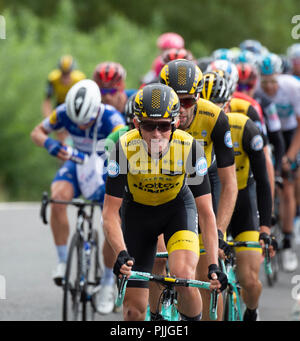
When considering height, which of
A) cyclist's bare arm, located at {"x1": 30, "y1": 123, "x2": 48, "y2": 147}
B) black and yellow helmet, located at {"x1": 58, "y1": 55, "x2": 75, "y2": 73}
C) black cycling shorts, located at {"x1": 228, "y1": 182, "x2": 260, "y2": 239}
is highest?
black and yellow helmet, located at {"x1": 58, "y1": 55, "x2": 75, "y2": 73}

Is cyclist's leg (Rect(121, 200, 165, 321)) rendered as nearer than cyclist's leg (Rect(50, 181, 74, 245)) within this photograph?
Yes

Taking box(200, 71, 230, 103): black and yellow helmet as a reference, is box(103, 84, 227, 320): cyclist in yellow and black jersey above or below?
below

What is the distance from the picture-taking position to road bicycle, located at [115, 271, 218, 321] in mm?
5570

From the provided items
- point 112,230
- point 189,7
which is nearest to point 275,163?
point 112,230

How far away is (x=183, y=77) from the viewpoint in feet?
21.8

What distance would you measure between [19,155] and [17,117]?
2.52 feet

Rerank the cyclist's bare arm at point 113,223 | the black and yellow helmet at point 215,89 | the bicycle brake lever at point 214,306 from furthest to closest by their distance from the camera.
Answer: the black and yellow helmet at point 215,89 < the cyclist's bare arm at point 113,223 < the bicycle brake lever at point 214,306

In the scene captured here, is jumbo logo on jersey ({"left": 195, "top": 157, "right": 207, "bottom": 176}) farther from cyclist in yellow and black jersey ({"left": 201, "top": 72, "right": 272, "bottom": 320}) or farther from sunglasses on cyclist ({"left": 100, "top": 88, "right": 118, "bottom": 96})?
sunglasses on cyclist ({"left": 100, "top": 88, "right": 118, "bottom": 96})

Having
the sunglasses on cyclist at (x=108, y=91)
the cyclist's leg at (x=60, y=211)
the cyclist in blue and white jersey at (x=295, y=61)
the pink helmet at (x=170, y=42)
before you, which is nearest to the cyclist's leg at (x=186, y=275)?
the cyclist's leg at (x=60, y=211)

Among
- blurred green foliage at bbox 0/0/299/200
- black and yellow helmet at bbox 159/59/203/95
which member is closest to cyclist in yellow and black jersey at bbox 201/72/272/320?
black and yellow helmet at bbox 159/59/203/95

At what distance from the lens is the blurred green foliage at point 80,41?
19.2 metres

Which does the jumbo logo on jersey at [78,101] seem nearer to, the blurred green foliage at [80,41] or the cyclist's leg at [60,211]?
the cyclist's leg at [60,211]

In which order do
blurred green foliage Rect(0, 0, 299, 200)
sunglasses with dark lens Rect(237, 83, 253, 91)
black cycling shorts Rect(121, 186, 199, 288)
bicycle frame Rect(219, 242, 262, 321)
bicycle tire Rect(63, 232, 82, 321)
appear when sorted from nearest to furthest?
black cycling shorts Rect(121, 186, 199, 288)
bicycle frame Rect(219, 242, 262, 321)
bicycle tire Rect(63, 232, 82, 321)
sunglasses with dark lens Rect(237, 83, 253, 91)
blurred green foliage Rect(0, 0, 299, 200)

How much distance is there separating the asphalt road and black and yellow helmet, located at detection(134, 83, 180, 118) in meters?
3.26
